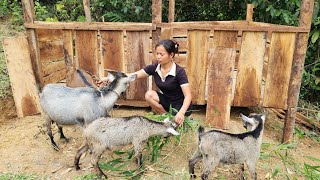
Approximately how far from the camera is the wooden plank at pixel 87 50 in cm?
488

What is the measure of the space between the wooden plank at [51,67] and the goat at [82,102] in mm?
1358

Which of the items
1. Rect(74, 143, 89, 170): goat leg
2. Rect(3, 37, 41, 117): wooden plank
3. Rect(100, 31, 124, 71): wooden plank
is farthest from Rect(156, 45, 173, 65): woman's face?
Rect(3, 37, 41, 117): wooden plank

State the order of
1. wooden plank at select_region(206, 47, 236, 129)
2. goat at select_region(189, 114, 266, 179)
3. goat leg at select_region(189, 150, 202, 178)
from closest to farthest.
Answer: goat at select_region(189, 114, 266, 179)
goat leg at select_region(189, 150, 202, 178)
wooden plank at select_region(206, 47, 236, 129)

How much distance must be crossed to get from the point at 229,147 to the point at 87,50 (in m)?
2.77

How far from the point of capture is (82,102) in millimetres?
3984

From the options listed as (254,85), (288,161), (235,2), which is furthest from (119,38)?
(235,2)

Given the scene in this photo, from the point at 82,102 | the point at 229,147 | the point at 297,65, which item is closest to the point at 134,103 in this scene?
the point at 82,102

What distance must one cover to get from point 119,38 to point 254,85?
2.23 m

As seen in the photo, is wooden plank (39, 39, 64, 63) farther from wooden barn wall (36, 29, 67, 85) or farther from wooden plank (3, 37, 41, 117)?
wooden plank (3, 37, 41, 117)

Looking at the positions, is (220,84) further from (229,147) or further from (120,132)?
(120,132)

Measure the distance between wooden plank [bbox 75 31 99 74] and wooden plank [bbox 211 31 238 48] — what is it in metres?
1.86

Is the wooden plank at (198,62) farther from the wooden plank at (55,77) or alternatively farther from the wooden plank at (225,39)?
the wooden plank at (55,77)

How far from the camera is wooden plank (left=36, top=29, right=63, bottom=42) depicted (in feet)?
17.1

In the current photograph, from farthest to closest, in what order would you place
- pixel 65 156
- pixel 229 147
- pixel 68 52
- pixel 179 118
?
pixel 68 52 → pixel 65 156 → pixel 179 118 → pixel 229 147
